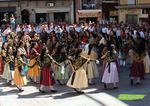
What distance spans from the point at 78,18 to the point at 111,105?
29.2m

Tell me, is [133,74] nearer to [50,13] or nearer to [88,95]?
[88,95]

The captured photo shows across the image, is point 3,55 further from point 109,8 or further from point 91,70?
point 109,8

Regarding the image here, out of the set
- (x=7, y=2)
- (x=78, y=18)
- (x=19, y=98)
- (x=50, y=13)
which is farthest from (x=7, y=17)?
(x=19, y=98)

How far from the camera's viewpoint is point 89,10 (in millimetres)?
37688

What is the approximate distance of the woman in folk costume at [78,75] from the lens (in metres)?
9.64

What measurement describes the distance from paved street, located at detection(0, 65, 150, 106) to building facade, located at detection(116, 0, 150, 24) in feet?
68.9

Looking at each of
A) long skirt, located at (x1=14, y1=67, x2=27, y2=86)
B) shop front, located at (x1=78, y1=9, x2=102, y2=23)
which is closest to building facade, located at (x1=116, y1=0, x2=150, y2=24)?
shop front, located at (x1=78, y1=9, x2=102, y2=23)

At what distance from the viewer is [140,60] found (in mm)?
10953

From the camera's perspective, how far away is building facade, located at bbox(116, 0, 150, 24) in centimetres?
3128

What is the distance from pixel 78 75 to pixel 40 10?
27.0m

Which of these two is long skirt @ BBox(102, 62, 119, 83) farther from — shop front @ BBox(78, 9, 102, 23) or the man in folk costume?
shop front @ BBox(78, 9, 102, 23)

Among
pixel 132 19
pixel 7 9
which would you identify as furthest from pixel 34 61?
pixel 7 9

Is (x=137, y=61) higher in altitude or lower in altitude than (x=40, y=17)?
lower

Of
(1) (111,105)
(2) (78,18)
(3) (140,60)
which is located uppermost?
(2) (78,18)
